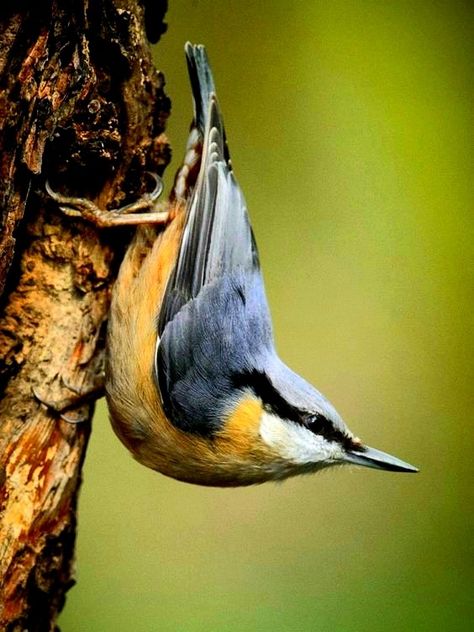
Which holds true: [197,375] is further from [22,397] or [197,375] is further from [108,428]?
[108,428]

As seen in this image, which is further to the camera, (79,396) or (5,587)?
(79,396)

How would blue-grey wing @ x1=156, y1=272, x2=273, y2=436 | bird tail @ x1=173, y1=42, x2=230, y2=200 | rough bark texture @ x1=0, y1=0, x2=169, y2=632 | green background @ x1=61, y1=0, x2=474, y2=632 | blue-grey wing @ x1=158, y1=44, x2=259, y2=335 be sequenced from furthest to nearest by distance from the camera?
green background @ x1=61, y1=0, x2=474, y2=632, bird tail @ x1=173, y1=42, x2=230, y2=200, blue-grey wing @ x1=158, y1=44, x2=259, y2=335, blue-grey wing @ x1=156, y1=272, x2=273, y2=436, rough bark texture @ x1=0, y1=0, x2=169, y2=632

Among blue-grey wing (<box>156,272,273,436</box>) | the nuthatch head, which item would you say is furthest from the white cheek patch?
blue-grey wing (<box>156,272,273,436</box>)

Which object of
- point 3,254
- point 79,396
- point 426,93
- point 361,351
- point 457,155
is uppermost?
point 426,93

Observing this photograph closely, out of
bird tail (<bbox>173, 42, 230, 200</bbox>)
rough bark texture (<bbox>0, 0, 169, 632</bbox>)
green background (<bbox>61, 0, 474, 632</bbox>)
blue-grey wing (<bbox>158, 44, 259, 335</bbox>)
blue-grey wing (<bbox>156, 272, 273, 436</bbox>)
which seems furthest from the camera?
green background (<bbox>61, 0, 474, 632</bbox>)

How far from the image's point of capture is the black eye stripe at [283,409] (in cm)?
192

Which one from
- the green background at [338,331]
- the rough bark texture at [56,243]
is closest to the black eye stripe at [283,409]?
the rough bark texture at [56,243]

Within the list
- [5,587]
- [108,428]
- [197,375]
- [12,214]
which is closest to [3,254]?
[12,214]

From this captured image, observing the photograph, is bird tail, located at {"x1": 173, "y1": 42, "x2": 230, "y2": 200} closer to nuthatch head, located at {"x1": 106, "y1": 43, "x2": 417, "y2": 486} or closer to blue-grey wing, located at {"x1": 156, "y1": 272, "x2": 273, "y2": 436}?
nuthatch head, located at {"x1": 106, "y1": 43, "x2": 417, "y2": 486}

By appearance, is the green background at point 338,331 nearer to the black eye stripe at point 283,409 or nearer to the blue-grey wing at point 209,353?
the black eye stripe at point 283,409

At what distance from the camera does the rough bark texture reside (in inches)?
65.3

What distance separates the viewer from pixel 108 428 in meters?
2.93

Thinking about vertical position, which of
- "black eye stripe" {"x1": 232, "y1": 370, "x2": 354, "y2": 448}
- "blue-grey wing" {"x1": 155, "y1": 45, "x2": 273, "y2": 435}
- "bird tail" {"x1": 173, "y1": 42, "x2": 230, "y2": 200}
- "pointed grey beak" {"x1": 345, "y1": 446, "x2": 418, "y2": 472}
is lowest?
"pointed grey beak" {"x1": 345, "y1": 446, "x2": 418, "y2": 472}

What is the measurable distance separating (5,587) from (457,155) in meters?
1.91
